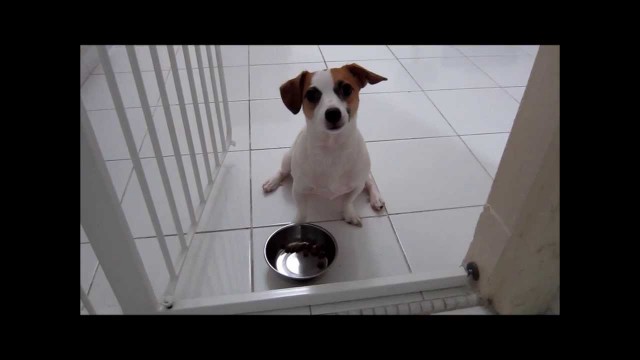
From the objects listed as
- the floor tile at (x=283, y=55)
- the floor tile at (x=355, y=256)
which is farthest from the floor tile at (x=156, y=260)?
the floor tile at (x=283, y=55)

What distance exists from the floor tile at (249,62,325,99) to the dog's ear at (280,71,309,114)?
92cm

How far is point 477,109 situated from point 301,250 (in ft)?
3.99

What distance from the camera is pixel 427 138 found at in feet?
5.32

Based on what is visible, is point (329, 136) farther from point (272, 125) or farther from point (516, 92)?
point (516, 92)

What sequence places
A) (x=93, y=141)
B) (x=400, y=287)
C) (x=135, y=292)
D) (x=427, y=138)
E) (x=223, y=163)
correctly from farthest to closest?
1. (x=427, y=138)
2. (x=223, y=163)
3. (x=400, y=287)
4. (x=135, y=292)
5. (x=93, y=141)

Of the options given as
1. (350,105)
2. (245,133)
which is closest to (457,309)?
(350,105)

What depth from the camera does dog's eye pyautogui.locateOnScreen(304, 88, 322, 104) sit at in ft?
3.27

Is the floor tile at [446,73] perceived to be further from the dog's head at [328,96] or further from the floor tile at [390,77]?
the dog's head at [328,96]

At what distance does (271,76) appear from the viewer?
2.14 metres

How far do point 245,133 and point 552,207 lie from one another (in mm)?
1279

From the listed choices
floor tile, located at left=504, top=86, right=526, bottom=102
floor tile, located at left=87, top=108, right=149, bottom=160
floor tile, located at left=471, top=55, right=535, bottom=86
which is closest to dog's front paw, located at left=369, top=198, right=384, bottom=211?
floor tile, located at left=87, top=108, right=149, bottom=160

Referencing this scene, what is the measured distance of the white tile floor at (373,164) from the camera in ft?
3.63

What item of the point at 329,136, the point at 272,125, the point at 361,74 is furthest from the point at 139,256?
the point at 272,125
